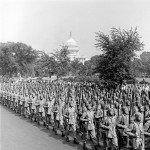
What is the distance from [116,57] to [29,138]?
1120cm

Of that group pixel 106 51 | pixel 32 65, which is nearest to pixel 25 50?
pixel 32 65

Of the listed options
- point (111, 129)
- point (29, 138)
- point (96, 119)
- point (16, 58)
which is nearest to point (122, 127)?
point (111, 129)

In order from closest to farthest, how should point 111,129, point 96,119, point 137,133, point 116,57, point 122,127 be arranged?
point 137,133 < point 111,129 < point 122,127 < point 96,119 < point 116,57

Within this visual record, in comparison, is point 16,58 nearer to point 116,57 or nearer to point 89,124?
point 116,57

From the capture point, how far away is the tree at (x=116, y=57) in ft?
72.6

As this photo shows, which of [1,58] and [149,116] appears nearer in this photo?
[149,116]

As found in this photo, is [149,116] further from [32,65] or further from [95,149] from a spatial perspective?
[32,65]

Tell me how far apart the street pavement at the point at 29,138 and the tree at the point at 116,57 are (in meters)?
8.23

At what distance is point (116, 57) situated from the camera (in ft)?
72.3

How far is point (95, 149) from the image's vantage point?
10.5 meters

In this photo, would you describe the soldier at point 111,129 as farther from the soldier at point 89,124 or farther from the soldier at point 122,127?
the soldier at point 89,124

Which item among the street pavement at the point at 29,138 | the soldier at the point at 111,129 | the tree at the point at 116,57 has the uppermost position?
the tree at the point at 116,57

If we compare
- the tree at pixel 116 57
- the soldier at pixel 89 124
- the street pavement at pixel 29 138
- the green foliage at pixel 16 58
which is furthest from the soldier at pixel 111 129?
the green foliage at pixel 16 58

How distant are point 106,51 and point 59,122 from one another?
10.3m
